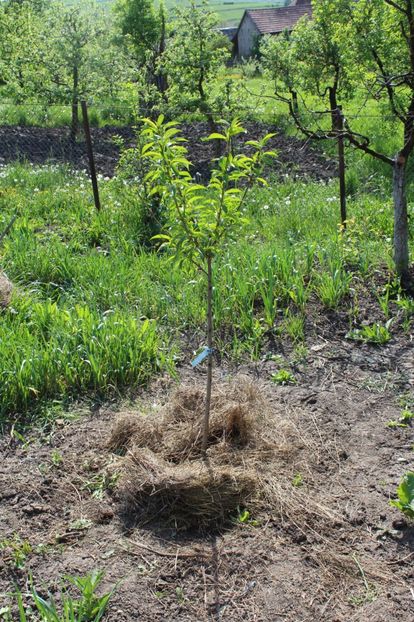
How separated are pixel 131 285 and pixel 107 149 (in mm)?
6231

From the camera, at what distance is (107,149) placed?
1145 centimetres

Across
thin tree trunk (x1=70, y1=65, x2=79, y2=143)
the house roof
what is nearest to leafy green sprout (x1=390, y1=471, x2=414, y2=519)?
thin tree trunk (x1=70, y1=65, x2=79, y2=143)

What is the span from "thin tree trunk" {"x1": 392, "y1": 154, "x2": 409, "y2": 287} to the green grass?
0.17m

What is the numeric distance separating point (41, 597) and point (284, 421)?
5.34 feet

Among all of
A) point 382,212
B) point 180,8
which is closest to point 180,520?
point 382,212

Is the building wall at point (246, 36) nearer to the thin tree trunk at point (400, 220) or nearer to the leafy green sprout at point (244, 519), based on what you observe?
the thin tree trunk at point (400, 220)

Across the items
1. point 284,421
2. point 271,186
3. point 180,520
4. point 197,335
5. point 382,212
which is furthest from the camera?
point 271,186

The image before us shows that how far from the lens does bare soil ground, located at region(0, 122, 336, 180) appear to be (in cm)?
1044

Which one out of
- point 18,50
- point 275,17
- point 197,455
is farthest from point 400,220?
point 275,17

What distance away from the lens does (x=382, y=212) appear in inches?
293

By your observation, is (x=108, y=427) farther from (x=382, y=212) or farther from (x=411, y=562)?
(x=382, y=212)

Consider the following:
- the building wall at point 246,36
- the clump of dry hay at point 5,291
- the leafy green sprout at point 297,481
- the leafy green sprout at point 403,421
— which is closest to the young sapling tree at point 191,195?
the leafy green sprout at point 297,481

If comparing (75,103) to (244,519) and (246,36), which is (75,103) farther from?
(246,36)

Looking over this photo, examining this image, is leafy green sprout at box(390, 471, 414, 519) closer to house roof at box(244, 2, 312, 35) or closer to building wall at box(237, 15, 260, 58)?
house roof at box(244, 2, 312, 35)
